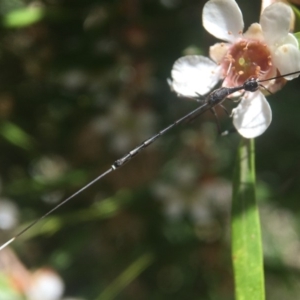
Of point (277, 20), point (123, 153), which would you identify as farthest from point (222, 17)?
point (123, 153)

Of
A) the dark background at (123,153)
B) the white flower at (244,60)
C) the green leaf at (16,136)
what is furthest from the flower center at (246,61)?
the green leaf at (16,136)

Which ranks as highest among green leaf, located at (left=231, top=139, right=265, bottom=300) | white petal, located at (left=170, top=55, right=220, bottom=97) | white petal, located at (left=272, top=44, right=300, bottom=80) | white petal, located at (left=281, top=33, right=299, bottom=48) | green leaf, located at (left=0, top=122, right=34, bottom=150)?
green leaf, located at (left=0, top=122, right=34, bottom=150)

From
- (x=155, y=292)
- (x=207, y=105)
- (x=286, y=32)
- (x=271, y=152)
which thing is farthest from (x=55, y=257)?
(x=286, y=32)

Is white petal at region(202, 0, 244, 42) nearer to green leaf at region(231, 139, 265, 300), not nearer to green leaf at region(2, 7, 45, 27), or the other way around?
green leaf at region(231, 139, 265, 300)

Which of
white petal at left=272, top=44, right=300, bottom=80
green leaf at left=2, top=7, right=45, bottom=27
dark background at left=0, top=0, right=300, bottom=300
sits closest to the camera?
white petal at left=272, top=44, right=300, bottom=80

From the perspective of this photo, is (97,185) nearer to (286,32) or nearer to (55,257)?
(55,257)

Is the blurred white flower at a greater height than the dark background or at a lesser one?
lesser

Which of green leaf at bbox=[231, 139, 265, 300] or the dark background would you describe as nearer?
green leaf at bbox=[231, 139, 265, 300]

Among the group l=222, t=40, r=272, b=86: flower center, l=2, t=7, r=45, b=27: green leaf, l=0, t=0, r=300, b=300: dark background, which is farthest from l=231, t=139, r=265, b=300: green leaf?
l=2, t=7, r=45, b=27: green leaf

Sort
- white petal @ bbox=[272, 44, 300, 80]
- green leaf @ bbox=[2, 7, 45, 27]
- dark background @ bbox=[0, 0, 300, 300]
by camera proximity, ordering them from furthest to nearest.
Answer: dark background @ bbox=[0, 0, 300, 300]
green leaf @ bbox=[2, 7, 45, 27]
white petal @ bbox=[272, 44, 300, 80]
